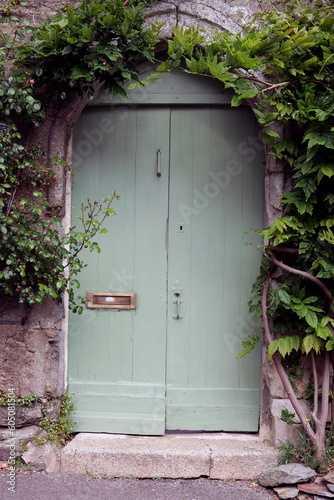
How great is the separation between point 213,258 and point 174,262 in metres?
0.30

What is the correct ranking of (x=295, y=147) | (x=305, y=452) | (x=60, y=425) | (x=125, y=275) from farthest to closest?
(x=125, y=275)
(x=60, y=425)
(x=295, y=147)
(x=305, y=452)

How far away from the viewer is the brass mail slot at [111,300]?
3457 mm

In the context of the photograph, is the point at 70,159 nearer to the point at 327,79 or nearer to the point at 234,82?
the point at 234,82

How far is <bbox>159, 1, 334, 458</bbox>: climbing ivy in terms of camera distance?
292 centimetres

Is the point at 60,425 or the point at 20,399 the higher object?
the point at 20,399

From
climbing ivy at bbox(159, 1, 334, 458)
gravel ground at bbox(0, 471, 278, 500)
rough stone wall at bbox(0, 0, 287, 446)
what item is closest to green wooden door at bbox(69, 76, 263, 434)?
rough stone wall at bbox(0, 0, 287, 446)

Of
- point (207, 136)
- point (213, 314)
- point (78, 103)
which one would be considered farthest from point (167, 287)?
point (78, 103)

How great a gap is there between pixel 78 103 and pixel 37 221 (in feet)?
2.99

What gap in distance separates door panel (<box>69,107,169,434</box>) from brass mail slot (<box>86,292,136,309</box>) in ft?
0.13

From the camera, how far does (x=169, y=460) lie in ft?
10.4

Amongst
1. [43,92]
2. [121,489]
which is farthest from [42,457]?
[43,92]

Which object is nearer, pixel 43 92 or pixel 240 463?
pixel 240 463

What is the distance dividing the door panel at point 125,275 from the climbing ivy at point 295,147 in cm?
67

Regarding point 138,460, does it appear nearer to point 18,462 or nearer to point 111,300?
point 18,462
